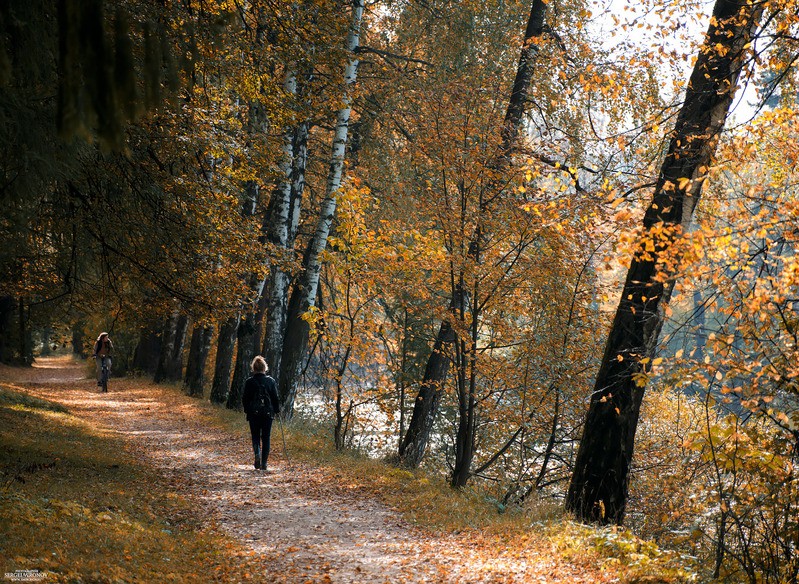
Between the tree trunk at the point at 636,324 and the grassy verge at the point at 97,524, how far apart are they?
390 centimetres

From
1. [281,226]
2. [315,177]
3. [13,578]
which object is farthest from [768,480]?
[315,177]

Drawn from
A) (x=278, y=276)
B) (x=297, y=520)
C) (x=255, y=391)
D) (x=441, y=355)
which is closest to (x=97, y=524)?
(x=297, y=520)

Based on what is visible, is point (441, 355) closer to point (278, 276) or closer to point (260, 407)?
point (260, 407)

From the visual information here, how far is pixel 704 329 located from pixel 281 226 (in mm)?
10642

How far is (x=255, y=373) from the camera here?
11.4m

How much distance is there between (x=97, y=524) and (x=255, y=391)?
464 cm

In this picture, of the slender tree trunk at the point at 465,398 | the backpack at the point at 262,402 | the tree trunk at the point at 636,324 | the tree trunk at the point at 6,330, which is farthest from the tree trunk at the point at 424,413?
the tree trunk at the point at 6,330

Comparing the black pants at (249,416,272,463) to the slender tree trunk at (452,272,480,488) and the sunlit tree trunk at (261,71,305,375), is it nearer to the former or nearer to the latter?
the slender tree trunk at (452,272,480,488)

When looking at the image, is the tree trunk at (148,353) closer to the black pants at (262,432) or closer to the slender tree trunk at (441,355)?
the slender tree trunk at (441,355)

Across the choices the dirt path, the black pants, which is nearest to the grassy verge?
the dirt path

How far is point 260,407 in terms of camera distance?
1105cm

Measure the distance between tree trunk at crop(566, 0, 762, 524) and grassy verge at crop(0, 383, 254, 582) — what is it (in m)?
3.90

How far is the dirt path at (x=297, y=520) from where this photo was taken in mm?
6484

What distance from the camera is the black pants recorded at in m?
11.1
